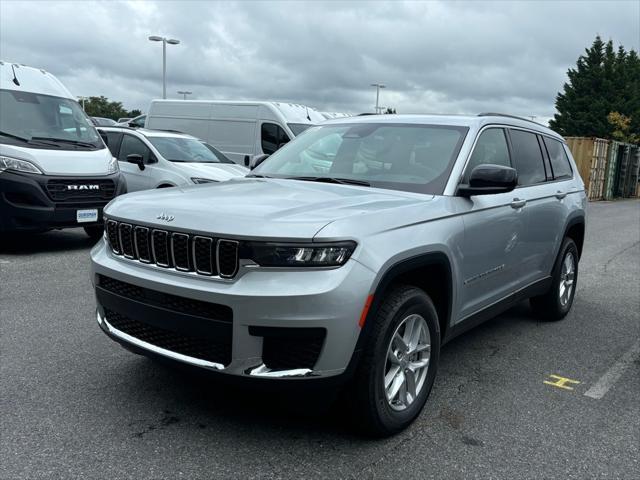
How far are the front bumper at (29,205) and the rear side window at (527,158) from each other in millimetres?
5697

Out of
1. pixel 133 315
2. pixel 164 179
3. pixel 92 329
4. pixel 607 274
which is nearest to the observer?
pixel 133 315

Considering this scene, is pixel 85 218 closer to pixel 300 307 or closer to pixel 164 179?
pixel 164 179

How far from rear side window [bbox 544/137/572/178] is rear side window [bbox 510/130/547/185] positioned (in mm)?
299

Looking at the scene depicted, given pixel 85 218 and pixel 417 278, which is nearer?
pixel 417 278

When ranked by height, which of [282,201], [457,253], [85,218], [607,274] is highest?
[282,201]

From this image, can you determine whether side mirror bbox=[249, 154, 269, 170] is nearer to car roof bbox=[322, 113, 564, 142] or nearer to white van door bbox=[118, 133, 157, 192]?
car roof bbox=[322, 113, 564, 142]

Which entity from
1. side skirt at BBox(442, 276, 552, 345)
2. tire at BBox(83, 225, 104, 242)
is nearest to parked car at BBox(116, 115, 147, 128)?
tire at BBox(83, 225, 104, 242)

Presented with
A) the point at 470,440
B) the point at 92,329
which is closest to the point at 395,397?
the point at 470,440

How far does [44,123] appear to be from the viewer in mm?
8508

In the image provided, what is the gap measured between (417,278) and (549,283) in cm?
244

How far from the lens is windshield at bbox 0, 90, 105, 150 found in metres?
8.09

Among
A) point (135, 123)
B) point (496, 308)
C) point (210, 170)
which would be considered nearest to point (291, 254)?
point (496, 308)

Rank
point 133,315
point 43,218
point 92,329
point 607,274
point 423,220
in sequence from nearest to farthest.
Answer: point 133,315 < point 423,220 < point 92,329 < point 43,218 < point 607,274

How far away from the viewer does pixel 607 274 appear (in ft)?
28.0
